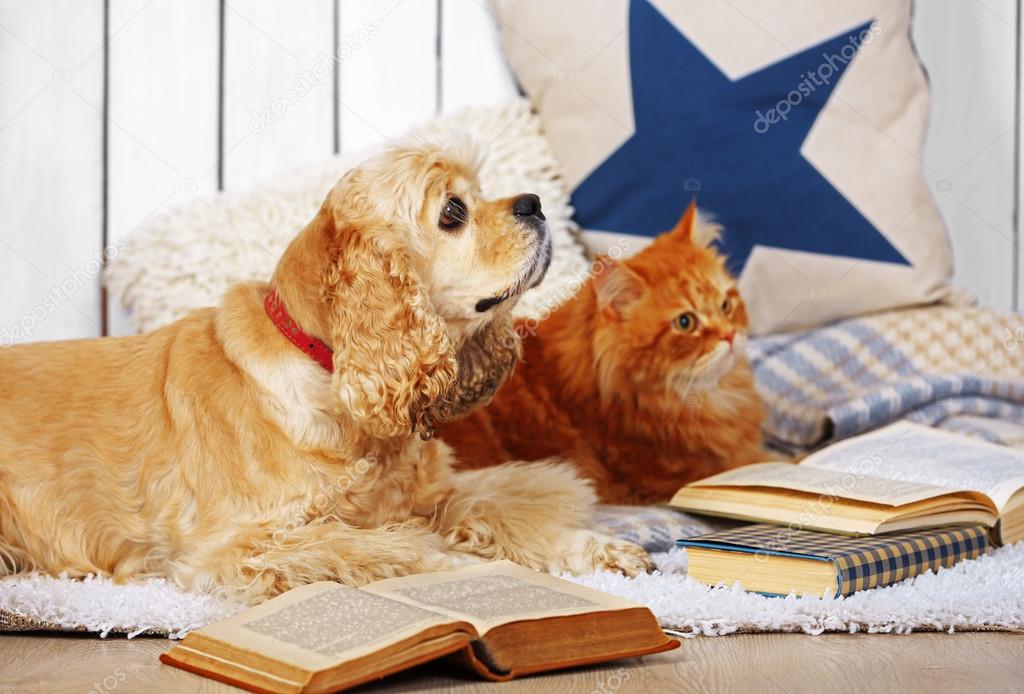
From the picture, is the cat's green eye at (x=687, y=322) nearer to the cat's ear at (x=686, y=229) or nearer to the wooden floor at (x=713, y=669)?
the cat's ear at (x=686, y=229)

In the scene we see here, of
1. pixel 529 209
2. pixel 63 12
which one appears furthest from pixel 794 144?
pixel 63 12

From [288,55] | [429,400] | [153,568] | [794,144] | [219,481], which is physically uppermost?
[288,55]

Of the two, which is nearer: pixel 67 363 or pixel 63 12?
pixel 67 363

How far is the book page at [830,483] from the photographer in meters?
1.80

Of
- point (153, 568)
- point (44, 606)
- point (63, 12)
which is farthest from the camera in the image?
point (63, 12)

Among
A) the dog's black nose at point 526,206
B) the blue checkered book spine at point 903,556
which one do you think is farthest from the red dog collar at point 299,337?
the blue checkered book spine at point 903,556

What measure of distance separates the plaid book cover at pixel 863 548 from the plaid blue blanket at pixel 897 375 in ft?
2.67

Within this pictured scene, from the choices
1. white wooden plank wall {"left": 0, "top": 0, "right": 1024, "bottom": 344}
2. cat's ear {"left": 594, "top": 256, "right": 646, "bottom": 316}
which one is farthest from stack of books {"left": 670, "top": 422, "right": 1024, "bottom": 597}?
white wooden plank wall {"left": 0, "top": 0, "right": 1024, "bottom": 344}

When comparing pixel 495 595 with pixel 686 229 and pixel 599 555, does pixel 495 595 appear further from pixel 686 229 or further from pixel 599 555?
pixel 686 229

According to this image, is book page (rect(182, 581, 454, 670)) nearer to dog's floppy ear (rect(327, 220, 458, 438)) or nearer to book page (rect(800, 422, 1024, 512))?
dog's floppy ear (rect(327, 220, 458, 438))

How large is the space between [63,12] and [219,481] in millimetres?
1925

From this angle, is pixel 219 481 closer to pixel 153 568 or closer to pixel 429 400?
pixel 153 568

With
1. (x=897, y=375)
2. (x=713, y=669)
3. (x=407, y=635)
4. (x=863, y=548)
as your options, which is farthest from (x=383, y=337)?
(x=897, y=375)

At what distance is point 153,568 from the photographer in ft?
6.08
